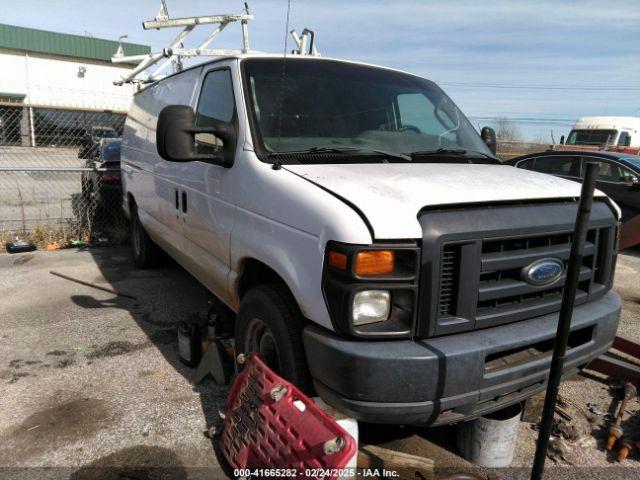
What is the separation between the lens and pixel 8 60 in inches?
1435

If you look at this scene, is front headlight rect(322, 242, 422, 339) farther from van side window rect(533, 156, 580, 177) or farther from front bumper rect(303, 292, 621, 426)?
van side window rect(533, 156, 580, 177)

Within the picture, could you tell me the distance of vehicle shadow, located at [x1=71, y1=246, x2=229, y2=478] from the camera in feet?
11.5

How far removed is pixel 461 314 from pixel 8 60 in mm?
43595

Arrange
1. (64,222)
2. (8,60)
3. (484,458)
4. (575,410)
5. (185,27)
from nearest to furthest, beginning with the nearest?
(484,458)
(575,410)
(64,222)
(185,27)
(8,60)

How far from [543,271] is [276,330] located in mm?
1364

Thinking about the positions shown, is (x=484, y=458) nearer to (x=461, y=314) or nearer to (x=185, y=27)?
(x=461, y=314)

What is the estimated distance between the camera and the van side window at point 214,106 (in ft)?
11.1

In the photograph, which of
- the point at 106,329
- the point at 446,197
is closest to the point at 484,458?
the point at 446,197

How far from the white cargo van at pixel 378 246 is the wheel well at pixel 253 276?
1cm

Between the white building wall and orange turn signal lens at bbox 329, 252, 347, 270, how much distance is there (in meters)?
37.9

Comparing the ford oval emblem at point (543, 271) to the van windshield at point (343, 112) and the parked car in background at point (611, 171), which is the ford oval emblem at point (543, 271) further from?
the parked car in background at point (611, 171)

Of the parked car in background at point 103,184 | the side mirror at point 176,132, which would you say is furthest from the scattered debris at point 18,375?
the parked car in background at point 103,184

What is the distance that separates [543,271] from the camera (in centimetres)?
243

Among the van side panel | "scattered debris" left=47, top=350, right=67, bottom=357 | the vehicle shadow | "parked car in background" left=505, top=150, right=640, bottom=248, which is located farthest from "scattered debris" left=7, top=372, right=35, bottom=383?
"parked car in background" left=505, top=150, right=640, bottom=248
